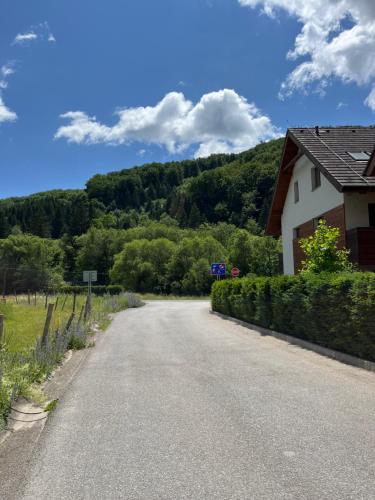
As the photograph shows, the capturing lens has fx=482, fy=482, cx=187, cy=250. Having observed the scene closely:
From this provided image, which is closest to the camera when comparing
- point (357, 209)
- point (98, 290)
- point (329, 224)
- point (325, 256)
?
point (325, 256)

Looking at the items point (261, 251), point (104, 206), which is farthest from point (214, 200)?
point (261, 251)

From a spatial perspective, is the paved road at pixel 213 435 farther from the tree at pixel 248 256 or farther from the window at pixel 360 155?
the tree at pixel 248 256

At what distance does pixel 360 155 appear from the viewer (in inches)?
814

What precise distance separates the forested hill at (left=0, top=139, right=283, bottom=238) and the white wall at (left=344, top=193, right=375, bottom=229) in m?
94.3

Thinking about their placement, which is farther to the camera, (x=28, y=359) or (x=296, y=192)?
(x=296, y=192)

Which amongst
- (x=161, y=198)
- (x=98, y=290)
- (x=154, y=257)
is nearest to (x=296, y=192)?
(x=98, y=290)

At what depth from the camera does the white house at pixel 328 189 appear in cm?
1759

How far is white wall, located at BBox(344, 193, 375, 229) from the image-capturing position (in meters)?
18.7

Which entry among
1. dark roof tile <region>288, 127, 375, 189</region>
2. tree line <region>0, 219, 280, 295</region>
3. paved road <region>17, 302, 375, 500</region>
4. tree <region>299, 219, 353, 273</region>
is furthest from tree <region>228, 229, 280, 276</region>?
paved road <region>17, 302, 375, 500</region>

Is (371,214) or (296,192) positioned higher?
(296,192)

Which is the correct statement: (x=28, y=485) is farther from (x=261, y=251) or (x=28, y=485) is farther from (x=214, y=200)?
(x=214, y=200)

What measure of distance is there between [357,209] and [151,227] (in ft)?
287

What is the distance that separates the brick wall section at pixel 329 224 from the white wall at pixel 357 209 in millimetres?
223

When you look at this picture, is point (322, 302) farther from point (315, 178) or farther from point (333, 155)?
point (315, 178)
